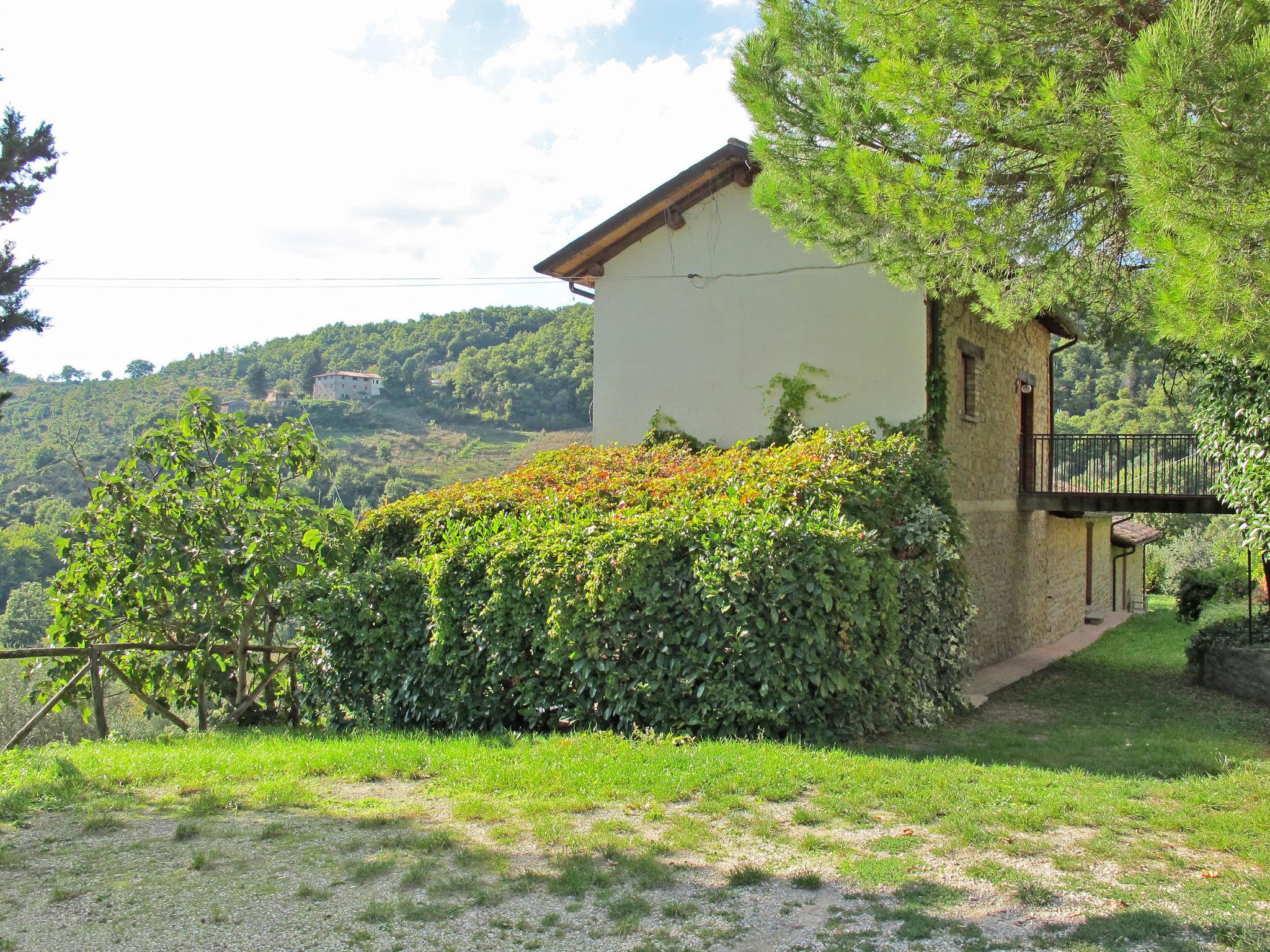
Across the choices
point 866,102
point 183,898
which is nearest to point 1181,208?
point 866,102

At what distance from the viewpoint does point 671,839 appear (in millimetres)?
4863

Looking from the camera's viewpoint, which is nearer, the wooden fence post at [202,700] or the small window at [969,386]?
the wooden fence post at [202,700]

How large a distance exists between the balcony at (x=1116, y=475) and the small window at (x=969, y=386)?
2448mm

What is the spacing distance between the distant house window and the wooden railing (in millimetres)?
2542

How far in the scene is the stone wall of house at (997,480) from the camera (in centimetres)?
1267

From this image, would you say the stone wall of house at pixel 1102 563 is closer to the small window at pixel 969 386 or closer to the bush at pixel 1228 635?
the bush at pixel 1228 635

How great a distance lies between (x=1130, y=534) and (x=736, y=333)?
58.1 feet

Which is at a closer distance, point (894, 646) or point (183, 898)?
point (183, 898)

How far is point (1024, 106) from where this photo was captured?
6465 millimetres

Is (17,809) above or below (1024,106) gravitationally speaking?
below

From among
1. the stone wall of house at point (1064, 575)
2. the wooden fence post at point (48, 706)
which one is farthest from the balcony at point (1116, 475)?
the wooden fence post at point (48, 706)

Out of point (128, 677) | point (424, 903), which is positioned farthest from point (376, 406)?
point (424, 903)

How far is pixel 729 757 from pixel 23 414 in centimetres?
5269

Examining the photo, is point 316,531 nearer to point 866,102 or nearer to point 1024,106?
point 866,102
